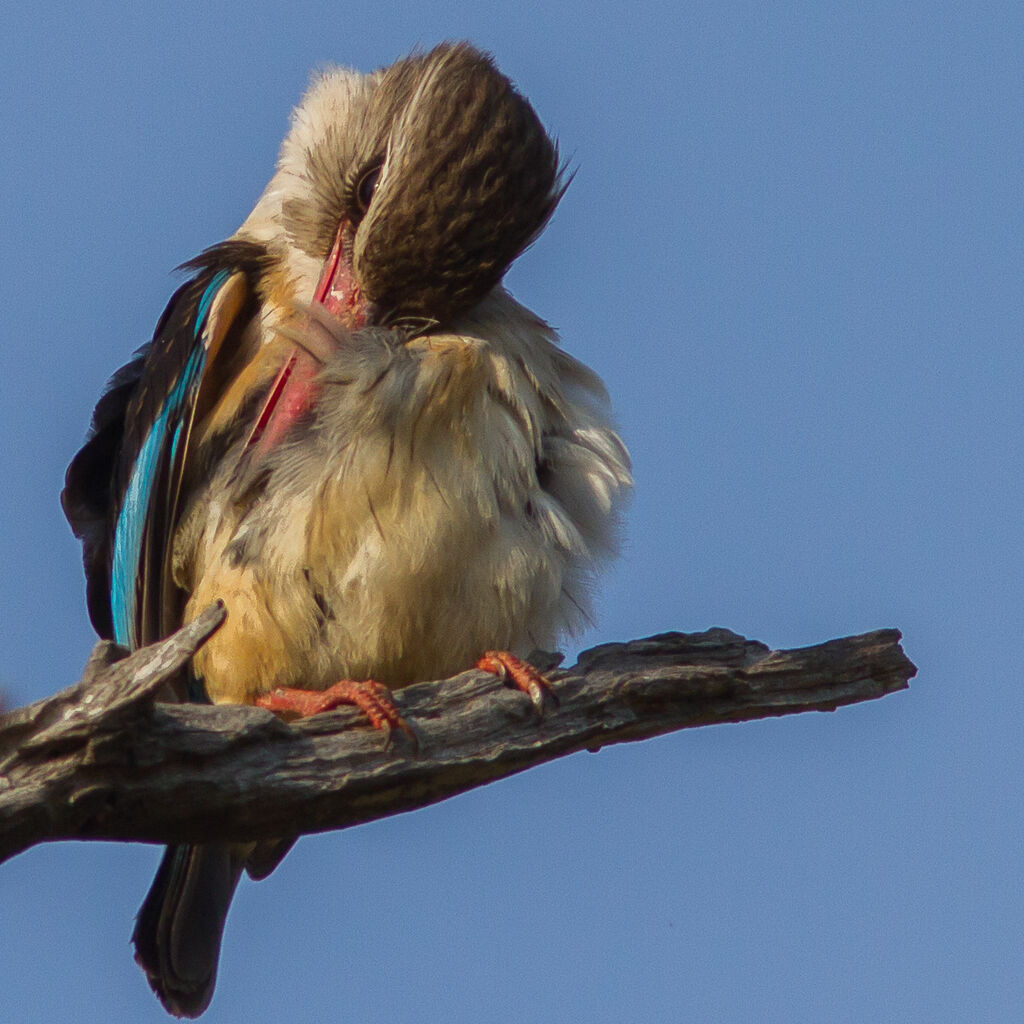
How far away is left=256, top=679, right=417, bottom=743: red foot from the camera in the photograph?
12.3ft

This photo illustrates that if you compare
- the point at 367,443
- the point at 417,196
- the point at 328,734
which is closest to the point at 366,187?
the point at 417,196

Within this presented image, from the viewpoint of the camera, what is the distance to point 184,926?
16.1 feet

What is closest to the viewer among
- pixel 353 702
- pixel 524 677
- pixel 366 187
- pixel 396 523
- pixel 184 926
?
pixel 353 702

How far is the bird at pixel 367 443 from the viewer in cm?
442

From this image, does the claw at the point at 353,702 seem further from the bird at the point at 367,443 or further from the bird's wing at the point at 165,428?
the bird's wing at the point at 165,428

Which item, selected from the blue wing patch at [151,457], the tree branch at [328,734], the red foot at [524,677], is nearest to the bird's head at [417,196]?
the blue wing patch at [151,457]

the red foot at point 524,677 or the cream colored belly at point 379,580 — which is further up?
the cream colored belly at point 379,580

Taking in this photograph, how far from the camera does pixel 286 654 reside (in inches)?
177

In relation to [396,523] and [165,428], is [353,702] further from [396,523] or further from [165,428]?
[165,428]

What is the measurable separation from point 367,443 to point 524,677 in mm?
838

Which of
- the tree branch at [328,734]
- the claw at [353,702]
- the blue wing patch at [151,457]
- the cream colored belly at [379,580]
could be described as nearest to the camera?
the tree branch at [328,734]

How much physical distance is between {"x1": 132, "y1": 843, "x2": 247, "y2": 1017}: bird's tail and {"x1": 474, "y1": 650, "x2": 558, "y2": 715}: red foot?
4.63 feet

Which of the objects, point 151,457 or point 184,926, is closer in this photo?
point 151,457

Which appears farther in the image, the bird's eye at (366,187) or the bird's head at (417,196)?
the bird's eye at (366,187)
